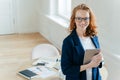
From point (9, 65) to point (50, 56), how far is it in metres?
1.59

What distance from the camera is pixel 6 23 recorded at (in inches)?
232

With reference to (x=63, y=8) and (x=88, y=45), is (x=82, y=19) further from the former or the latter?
(x=63, y=8)

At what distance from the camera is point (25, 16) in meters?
6.02

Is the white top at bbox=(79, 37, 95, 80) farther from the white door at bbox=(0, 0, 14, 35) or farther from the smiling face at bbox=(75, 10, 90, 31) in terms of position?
the white door at bbox=(0, 0, 14, 35)

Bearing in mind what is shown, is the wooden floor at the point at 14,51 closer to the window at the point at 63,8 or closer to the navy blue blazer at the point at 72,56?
the window at the point at 63,8

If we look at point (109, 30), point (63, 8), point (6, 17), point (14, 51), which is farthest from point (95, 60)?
point (6, 17)

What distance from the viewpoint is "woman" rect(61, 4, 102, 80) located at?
66.2 inches

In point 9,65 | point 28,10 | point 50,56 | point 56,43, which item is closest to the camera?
point 50,56

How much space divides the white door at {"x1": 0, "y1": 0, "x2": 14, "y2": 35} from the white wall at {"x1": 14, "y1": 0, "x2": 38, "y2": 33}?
13 centimetres

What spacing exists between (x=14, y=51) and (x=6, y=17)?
135cm

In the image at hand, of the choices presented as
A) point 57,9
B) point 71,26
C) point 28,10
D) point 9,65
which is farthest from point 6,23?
point 71,26

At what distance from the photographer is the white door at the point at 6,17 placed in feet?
18.9

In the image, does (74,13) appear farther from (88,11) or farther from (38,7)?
(38,7)

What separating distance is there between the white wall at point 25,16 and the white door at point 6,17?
13 cm
